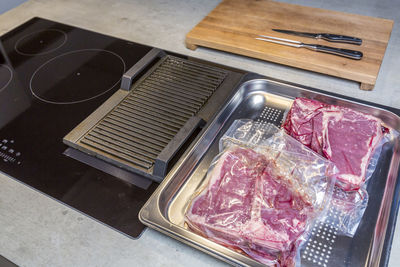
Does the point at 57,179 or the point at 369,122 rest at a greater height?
the point at 369,122

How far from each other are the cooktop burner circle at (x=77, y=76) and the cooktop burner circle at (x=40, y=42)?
8cm

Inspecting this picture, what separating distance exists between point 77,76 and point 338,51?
79 centimetres

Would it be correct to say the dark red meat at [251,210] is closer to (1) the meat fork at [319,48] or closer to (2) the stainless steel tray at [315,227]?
(2) the stainless steel tray at [315,227]

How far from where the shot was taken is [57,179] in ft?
2.40

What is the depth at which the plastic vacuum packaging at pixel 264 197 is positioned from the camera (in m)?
0.58

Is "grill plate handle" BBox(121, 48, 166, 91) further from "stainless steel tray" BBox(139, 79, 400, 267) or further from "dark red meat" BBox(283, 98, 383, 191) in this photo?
"dark red meat" BBox(283, 98, 383, 191)

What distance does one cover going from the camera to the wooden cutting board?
0.92 m

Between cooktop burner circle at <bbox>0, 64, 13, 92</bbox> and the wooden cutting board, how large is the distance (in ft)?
1.88

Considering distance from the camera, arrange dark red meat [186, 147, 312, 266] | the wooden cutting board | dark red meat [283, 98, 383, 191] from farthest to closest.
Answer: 1. the wooden cutting board
2. dark red meat [283, 98, 383, 191]
3. dark red meat [186, 147, 312, 266]

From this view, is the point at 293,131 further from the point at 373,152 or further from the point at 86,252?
the point at 86,252

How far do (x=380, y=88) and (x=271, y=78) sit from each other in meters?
0.31

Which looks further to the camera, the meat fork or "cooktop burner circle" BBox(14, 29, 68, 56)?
"cooktop burner circle" BBox(14, 29, 68, 56)

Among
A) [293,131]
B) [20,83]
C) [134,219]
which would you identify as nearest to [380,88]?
Result: [293,131]

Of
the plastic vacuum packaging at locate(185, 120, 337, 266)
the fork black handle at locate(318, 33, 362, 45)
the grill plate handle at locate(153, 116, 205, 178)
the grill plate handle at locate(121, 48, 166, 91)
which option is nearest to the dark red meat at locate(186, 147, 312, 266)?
the plastic vacuum packaging at locate(185, 120, 337, 266)
